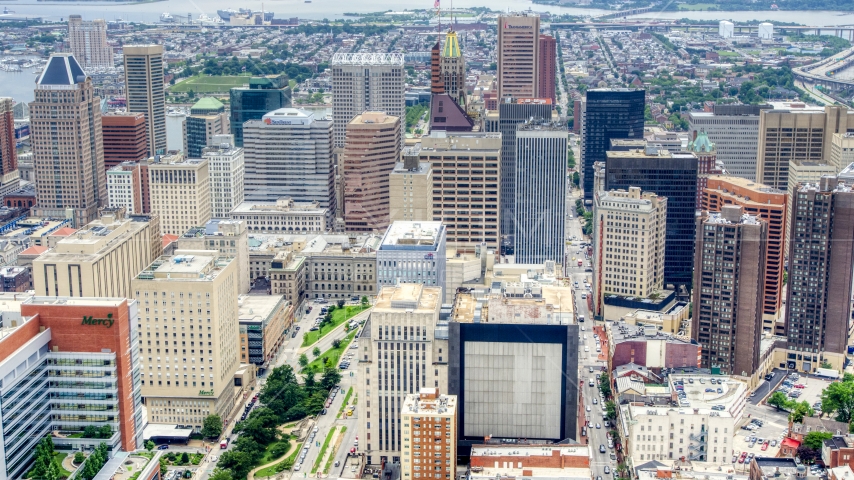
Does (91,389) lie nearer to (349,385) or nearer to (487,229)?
(349,385)

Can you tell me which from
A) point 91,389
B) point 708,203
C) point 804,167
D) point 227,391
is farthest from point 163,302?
point 804,167

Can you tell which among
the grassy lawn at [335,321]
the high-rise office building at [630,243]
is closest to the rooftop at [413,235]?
the grassy lawn at [335,321]

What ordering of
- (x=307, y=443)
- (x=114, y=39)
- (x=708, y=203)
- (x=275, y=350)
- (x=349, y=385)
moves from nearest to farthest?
(x=307, y=443), (x=349, y=385), (x=275, y=350), (x=708, y=203), (x=114, y=39)

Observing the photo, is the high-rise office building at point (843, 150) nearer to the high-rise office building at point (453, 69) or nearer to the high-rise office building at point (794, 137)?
the high-rise office building at point (794, 137)

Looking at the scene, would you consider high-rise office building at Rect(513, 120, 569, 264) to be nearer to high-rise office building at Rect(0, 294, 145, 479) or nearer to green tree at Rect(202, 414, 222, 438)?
green tree at Rect(202, 414, 222, 438)

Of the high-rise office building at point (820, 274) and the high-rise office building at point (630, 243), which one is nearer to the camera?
the high-rise office building at point (820, 274)

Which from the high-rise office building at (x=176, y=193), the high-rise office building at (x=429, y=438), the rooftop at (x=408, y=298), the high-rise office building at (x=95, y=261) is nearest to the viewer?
the high-rise office building at (x=429, y=438)

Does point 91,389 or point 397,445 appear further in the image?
point 397,445
